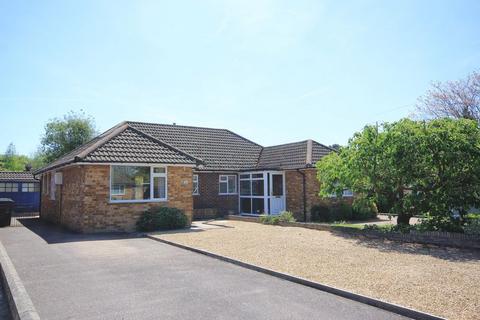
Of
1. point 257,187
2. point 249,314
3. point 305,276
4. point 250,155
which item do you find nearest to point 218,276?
point 305,276

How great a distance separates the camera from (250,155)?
25.6 meters

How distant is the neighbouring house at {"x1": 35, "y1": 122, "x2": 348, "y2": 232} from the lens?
14641 millimetres

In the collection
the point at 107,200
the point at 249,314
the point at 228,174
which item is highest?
the point at 228,174

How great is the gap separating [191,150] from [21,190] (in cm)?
1684

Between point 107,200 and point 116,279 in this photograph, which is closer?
point 116,279

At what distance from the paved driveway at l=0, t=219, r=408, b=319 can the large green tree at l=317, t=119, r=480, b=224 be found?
6718mm

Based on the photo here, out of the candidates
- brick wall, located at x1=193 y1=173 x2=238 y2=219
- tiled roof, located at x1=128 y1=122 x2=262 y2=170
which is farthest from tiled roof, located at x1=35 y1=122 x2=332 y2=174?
brick wall, located at x1=193 y1=173 x2=238 y2=219

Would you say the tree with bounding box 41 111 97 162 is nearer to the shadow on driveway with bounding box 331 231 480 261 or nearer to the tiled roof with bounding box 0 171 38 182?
the tiled roof with bounding box 0 171 38 182

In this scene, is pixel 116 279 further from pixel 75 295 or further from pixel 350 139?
pixel 350 139

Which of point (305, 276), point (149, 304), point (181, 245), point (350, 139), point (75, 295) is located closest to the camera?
point (149, 304)

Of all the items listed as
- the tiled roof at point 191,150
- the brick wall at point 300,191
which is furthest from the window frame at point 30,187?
the brick wall at point 300,191

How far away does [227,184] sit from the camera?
22844mm

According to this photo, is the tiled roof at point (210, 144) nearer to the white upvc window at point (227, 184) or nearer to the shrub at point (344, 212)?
the white upvc window at point (227, 184)

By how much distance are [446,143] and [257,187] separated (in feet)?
39.0
